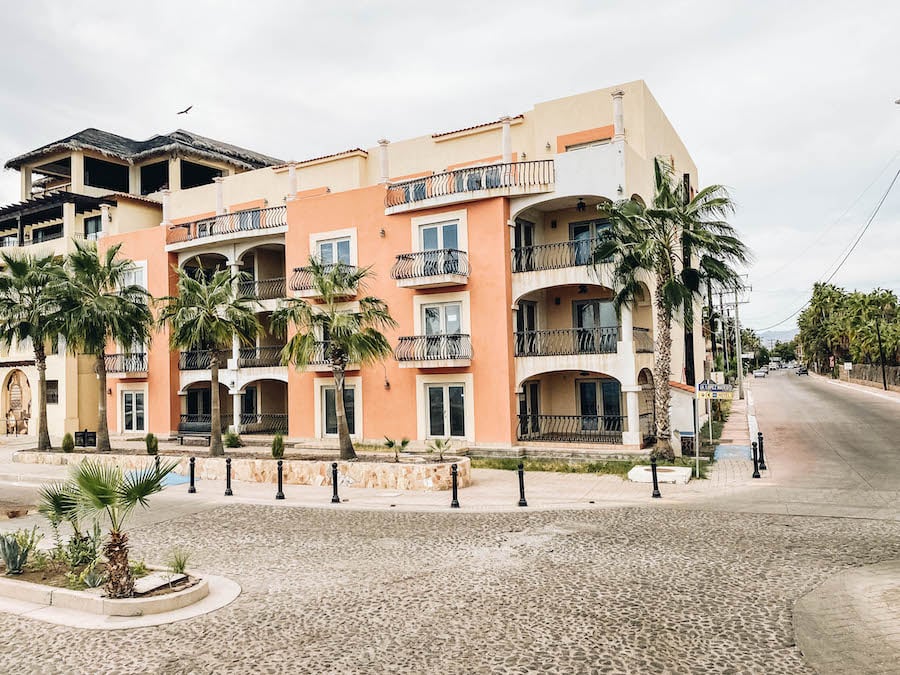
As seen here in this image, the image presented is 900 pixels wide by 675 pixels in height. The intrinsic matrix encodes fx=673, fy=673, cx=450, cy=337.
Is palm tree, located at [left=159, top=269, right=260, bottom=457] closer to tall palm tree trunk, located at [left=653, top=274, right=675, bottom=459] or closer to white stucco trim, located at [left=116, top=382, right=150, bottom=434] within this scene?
white stucco trim, located at [left=116, top=382, right=150, bottom=434]

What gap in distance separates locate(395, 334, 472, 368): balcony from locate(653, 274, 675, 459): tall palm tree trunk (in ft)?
21.2

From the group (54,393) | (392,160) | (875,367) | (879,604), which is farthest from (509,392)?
(875,367)

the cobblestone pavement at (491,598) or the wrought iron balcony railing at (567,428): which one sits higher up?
the wrought iron balcony railing at (567,428)

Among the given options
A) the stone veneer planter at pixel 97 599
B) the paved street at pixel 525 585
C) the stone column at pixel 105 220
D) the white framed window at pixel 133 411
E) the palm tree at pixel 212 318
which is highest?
the stone column at pixel 105 220

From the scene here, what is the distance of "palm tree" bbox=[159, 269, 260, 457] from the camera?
22000mm

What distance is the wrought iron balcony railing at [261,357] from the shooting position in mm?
29859

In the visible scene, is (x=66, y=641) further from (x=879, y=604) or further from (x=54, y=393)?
(x=54, y=393)

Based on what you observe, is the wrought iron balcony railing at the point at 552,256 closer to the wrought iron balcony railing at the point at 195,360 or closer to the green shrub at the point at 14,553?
the wrought iron balcony railing at the point at 195,360

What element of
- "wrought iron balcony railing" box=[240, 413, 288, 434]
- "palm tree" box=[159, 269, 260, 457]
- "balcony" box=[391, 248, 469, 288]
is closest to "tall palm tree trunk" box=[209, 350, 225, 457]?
"palm tree" box=[159, 269, 260, 457]

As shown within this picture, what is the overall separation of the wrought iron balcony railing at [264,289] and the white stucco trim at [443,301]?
7.99 meters

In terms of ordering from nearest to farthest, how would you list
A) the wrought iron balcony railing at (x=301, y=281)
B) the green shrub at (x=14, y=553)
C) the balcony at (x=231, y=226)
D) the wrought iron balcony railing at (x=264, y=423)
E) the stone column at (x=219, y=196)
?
1. the green shrub at (x=14, y=553)
2. the wrought iron balcony railing at (x=301, y=281)
3. the balcony at (x=231, y=226)
4. the stone column at (x=219, y=196)
5. the wrought iron balcony railing at (x=264, y=423)

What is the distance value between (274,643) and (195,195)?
31.9 metres

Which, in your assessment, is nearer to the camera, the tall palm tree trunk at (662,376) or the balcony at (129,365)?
the tall palm tree trunk at (662,376)

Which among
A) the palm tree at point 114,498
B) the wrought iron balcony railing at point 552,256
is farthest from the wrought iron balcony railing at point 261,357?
the palm tree at point 114,498
